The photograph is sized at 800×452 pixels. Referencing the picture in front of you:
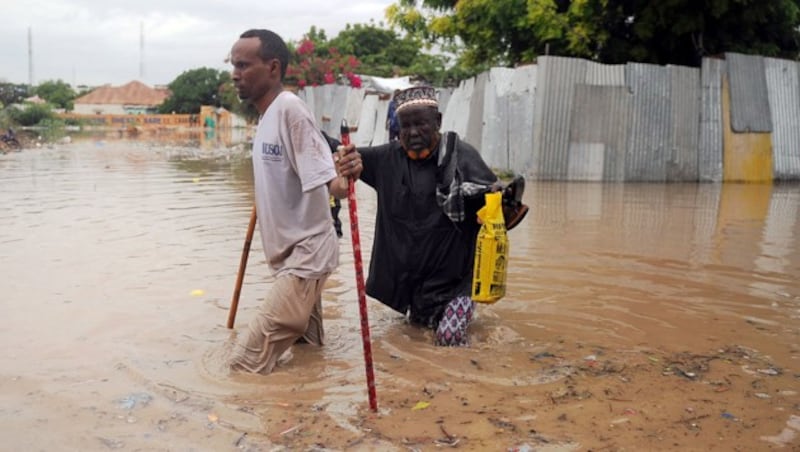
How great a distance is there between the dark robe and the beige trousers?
870mm

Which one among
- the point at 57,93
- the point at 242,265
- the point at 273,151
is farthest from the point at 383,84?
the point at 57,93

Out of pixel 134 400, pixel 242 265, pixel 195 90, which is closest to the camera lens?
pixel 134 400

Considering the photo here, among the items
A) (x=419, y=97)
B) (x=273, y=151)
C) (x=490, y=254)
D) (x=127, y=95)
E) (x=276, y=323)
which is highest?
(x=127, y=95)

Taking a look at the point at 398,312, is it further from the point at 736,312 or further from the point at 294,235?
the point at 736,312

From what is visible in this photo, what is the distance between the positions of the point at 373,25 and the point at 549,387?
35.4 meters

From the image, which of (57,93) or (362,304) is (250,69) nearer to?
(362,304)

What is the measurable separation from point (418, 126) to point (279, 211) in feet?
3.52

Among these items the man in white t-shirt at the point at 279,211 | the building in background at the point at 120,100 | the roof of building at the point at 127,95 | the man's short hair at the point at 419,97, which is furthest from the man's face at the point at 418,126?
the roof of building at the point at 127,95

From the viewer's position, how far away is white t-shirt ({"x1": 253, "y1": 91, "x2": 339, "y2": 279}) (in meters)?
3.52

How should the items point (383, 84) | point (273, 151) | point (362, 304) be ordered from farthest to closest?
point (383, 84), point (273, 151), point (362, 304)

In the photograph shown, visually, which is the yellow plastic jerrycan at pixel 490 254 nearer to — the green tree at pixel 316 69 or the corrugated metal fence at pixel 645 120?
the corrugated metal fence at pixel 645 120

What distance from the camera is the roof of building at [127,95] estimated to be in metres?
76.5

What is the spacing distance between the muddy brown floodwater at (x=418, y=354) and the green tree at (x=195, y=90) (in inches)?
2468

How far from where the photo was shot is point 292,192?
3639 mm
